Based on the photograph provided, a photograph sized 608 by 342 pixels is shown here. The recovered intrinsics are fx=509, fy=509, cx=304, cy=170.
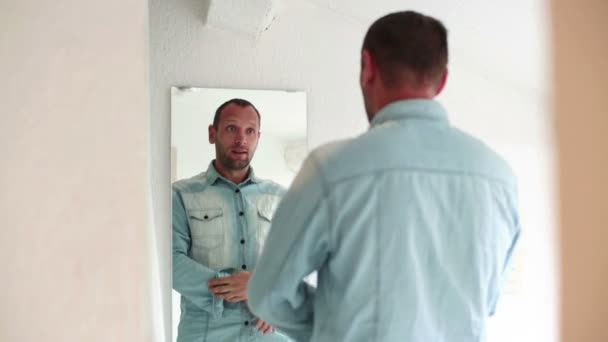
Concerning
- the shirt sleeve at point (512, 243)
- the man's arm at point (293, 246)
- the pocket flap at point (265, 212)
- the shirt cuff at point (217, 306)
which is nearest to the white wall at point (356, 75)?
the shirt cuff at point (217, 306)

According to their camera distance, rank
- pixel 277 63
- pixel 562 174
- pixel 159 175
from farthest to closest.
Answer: pixel 277 63 → pixel 159 175 → pixel 562 174

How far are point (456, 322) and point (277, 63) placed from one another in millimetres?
1110

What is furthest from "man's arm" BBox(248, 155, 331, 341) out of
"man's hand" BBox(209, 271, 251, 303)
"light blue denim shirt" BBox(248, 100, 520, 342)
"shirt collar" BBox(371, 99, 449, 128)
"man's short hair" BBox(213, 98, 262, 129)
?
"man's short hair" BBox(213, 98, 262, 129)

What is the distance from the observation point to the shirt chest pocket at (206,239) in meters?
1.48

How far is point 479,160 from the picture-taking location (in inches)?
26.0

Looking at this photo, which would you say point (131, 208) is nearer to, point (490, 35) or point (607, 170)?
point (607, 170)

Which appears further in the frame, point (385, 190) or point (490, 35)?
point (490, 35)

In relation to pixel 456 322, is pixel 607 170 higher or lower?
higher

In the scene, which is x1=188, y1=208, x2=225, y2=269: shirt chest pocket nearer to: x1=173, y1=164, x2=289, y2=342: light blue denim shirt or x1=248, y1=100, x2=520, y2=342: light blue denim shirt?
x1=173, y1=164, x2=289, y2=342: light blue denim shirt

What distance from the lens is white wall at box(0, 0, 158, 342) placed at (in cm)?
38

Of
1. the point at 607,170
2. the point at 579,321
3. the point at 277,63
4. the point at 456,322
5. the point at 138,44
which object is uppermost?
the point at 277,63

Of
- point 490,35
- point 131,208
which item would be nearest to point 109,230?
point 131,208

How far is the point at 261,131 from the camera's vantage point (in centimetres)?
156

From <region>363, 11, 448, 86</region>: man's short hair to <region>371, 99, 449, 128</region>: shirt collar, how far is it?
31 millimetres
